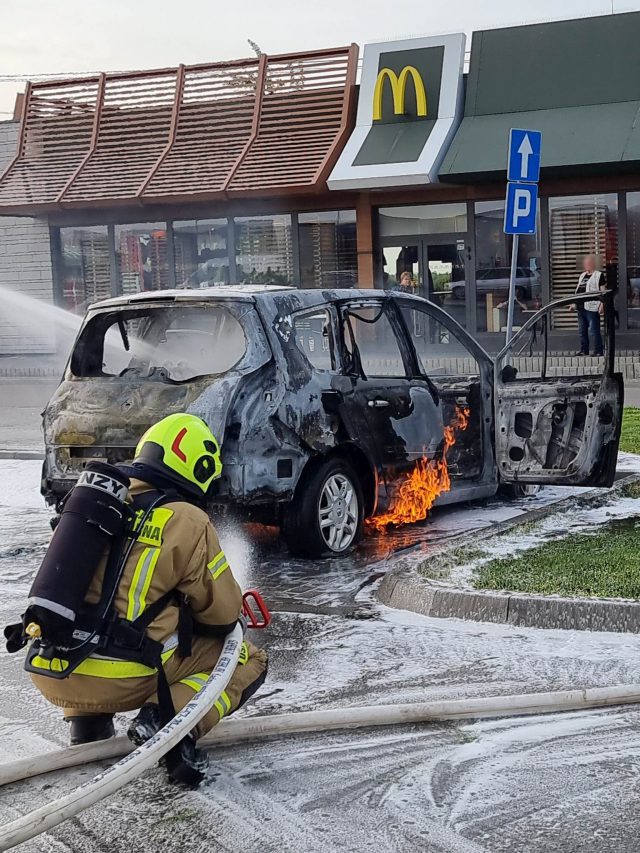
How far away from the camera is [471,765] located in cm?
445

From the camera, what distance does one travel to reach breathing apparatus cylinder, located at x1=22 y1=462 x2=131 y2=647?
3.90 metres

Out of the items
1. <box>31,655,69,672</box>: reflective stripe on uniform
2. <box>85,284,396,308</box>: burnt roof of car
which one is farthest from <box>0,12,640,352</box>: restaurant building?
<box>31,655,69,672</box>: reflective stripe on uniform

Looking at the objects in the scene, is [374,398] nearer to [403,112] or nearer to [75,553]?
[75,553]

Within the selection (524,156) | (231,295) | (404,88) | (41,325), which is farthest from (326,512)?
(41,325)

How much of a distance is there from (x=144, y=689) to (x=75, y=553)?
56 centimetres

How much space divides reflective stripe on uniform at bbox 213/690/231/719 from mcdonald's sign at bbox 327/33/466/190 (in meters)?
18.4

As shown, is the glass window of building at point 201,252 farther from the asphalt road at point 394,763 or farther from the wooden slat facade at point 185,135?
the asphalt road at point 394,763

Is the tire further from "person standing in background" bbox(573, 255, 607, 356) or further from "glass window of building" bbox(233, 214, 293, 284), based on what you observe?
"glass window of building" bbox(233, 214, 293, 284)

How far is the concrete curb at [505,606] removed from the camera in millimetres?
6125

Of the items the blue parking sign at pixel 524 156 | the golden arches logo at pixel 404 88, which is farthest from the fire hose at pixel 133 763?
the golden arches logo at pixel 404 88

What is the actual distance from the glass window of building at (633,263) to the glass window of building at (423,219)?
10.2 ft

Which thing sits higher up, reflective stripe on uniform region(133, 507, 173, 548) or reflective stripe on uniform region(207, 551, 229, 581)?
reflective stripe on uniform region(133, 507, 173, 548)

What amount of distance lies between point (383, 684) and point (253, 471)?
2431 mm

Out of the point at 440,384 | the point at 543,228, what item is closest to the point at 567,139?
the point at 543,228
